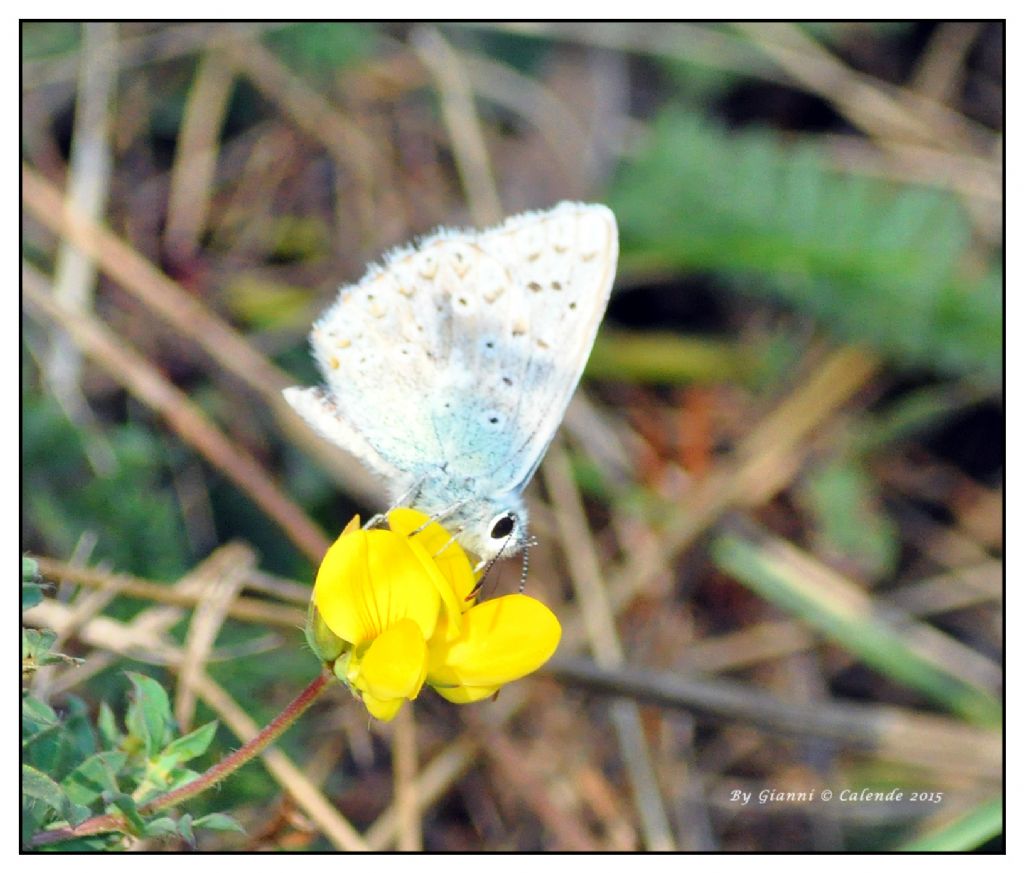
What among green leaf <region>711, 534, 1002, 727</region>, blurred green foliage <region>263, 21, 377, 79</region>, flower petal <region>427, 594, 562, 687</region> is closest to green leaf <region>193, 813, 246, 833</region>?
flower petal <region>427, 594, 562, 687</region>

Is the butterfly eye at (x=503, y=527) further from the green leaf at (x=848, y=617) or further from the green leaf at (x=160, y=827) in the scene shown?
the green leaf at (x=848, y=617)

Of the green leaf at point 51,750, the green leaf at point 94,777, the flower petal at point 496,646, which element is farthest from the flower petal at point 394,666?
the green leaf at point 51,750

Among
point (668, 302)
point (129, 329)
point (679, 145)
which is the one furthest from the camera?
point (668, 302)

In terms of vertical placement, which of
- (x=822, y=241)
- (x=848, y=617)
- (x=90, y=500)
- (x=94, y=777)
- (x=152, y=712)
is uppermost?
(x=822, y=241)

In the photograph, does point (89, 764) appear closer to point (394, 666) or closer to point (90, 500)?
point (394, 666)

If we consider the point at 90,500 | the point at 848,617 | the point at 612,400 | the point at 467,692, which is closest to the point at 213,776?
the point at 467,692

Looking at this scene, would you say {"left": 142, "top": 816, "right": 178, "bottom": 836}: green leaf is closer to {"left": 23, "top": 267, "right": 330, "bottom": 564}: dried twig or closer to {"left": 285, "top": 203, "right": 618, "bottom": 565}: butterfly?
{"left": 285, "top": 203, "right": 618, "bottom": 565}: butterfly

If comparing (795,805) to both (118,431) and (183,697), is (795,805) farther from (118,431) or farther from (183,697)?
(118,431)

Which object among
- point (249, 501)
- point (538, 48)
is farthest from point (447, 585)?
point (538, 48)
